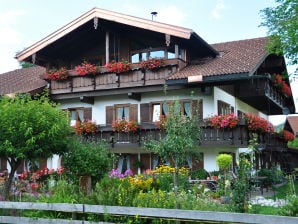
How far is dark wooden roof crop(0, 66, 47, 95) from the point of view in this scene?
2523 centimetres

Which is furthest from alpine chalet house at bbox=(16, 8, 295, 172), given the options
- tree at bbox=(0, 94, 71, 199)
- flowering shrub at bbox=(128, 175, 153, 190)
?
tree at bbox=(0, 94, 71, 199)

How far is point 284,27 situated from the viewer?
66.0 ft

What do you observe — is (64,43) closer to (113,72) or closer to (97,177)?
(113,72)

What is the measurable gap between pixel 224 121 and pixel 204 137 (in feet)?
3.93

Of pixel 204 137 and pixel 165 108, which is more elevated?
pixel 165 108

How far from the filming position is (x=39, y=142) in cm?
1241

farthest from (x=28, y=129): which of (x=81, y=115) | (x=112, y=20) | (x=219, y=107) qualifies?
(x=81, y=115)

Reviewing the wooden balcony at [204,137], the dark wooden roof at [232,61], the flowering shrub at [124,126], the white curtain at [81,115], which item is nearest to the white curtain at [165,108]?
the wooden balcony at [204,137]

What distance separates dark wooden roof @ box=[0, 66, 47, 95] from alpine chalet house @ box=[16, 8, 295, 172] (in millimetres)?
1331

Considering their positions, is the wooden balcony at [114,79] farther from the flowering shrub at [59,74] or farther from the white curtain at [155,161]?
the white curtain at [155,161]

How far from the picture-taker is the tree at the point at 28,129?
12148mm

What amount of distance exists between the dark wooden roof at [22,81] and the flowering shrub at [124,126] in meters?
5.22

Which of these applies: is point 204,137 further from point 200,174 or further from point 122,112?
point 122,112

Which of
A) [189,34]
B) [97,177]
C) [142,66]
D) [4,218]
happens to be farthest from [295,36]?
[4,218]
